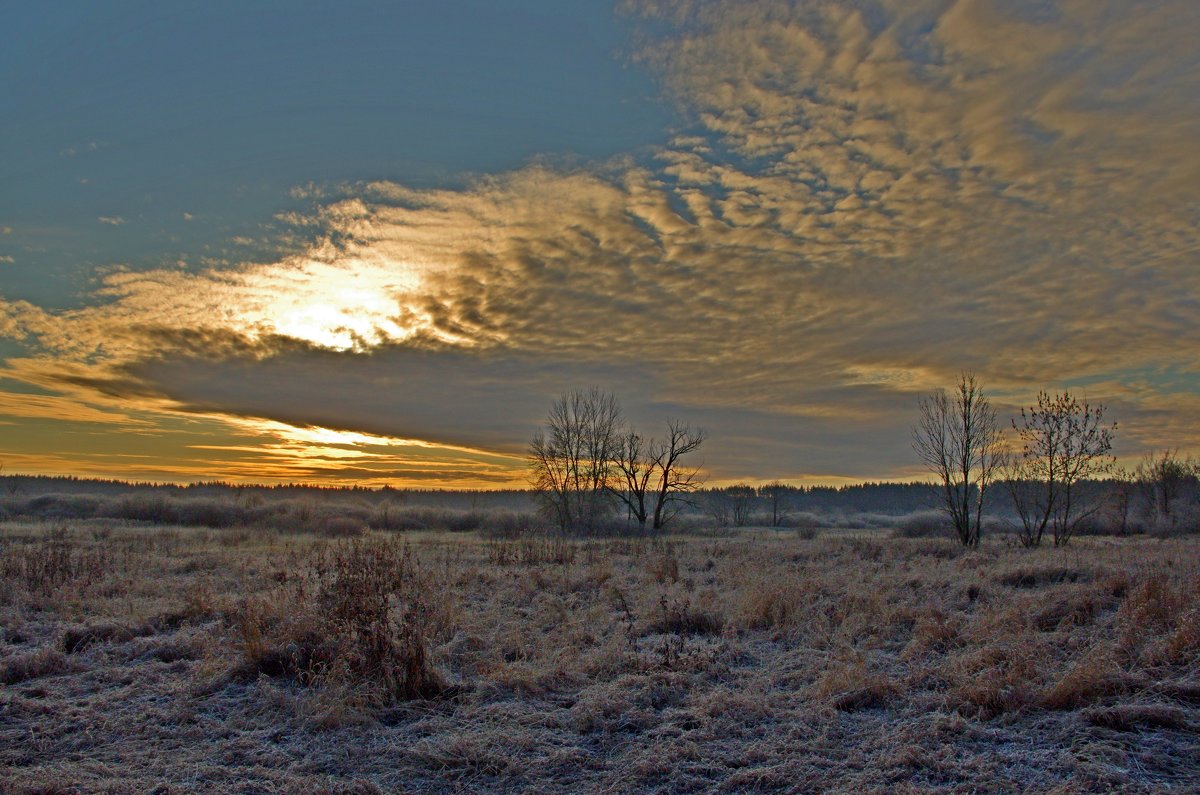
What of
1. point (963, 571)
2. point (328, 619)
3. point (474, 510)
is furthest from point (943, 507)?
point (474, 510)

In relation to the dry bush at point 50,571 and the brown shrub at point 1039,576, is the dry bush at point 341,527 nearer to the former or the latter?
the dry bush at point 50,571

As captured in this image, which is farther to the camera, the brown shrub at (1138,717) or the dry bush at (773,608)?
the dry bush at (773,608)

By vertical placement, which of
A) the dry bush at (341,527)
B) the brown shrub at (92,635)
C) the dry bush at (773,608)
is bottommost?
the dry bush at (341,527)

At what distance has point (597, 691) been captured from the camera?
21.9 feet

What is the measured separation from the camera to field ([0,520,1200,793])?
5.14 meters

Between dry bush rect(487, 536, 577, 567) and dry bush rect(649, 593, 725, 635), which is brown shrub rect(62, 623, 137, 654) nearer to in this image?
dry bush rect(649, 593, 725, 635)

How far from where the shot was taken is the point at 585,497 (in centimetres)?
5281

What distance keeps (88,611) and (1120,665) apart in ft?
45.6

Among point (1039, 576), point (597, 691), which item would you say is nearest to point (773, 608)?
point (597, 691)

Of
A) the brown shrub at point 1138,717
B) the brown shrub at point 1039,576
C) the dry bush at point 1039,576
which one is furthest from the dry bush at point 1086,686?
the brown shrub at point 1039,576

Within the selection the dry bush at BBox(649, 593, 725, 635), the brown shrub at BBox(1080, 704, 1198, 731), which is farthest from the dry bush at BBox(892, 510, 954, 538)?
the brown shrub at BBox(1080, 704, 1198, 731)

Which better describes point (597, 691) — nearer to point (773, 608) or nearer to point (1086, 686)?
point (773, 608)

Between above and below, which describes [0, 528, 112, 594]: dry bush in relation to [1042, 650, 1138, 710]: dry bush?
below

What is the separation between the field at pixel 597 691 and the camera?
5.14 meters
